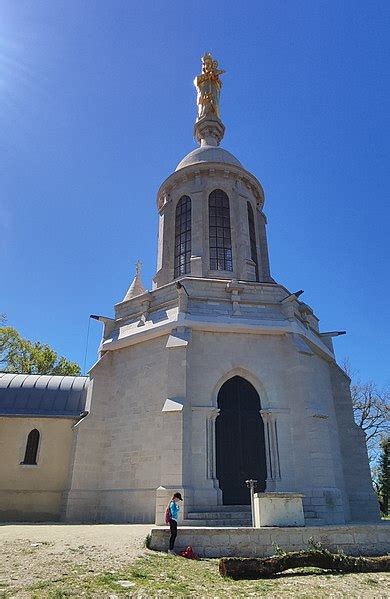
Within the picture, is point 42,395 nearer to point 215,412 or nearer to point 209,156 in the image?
point 215,412

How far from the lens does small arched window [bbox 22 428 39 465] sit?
1595cm

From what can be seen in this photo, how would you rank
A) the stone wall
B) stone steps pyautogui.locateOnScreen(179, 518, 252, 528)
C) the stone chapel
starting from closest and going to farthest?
stone steps pyautogui.locateOnScreen(179, 518, 252, 528) → the stone chapel → the stone wall

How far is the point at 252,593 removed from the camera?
5.70 meters

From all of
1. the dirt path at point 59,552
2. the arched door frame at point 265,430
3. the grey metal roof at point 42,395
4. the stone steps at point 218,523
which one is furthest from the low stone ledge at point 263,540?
the grey metal roof at point 42,395

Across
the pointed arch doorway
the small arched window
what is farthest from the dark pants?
the small arched window

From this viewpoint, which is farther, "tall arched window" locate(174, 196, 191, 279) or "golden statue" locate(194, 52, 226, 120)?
"golden statue" locate(194, 52, 226, 120)

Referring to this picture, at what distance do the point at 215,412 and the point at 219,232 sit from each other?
10.4 meters

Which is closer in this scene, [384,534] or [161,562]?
[161,562]

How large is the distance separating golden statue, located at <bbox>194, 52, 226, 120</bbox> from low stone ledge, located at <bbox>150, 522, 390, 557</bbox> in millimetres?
23777

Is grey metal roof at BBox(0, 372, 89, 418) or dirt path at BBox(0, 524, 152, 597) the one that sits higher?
grey metal roof at BBox(0, 372, 89, 418)

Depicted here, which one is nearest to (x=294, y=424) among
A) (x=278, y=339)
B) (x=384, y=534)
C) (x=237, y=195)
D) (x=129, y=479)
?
(x=278, y=339)

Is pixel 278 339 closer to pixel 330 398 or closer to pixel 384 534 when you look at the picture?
pixel 330 398

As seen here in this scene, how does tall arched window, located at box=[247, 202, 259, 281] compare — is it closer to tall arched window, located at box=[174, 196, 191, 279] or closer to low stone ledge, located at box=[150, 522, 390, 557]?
tall arched window, located at box=[174, 196, 191, 279]

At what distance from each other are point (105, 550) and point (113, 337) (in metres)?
9.84
